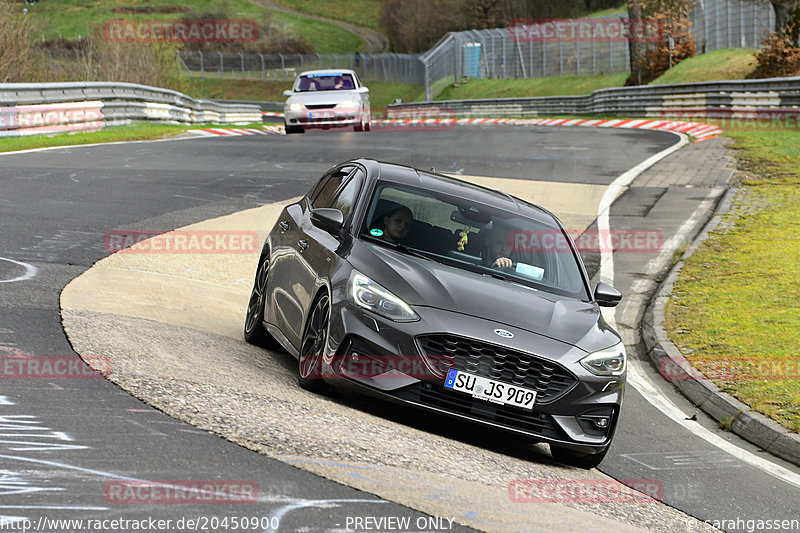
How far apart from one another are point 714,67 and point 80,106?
27.9 meters

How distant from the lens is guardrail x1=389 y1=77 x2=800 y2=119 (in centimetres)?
3209

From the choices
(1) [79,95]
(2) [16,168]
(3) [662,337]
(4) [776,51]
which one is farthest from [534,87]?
(3) [662,337]

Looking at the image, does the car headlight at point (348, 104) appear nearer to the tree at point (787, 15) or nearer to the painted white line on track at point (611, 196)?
the painted white line on track at point (611, 196)

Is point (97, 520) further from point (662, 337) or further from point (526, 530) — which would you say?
point (662, 337)

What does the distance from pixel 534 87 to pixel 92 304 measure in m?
57.4

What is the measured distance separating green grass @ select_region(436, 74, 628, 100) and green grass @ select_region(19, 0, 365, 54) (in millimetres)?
56292

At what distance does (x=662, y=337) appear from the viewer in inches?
438

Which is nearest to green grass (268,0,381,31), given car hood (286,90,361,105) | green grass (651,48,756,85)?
green grass (651,48,756,85)

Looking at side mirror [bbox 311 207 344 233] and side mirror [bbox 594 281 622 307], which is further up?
side mirror [bbox 311 207 344 233]

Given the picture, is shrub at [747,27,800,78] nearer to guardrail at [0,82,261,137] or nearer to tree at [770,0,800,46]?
tree at [770,0,800,46]

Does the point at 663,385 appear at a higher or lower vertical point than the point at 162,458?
lower

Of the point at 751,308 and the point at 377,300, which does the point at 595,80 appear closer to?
the point at 751,308

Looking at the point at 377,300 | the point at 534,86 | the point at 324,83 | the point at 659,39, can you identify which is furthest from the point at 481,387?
the point at 534,86

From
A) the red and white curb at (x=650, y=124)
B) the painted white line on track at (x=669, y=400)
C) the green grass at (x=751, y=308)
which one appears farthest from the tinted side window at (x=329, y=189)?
the red and white curb at (x=650, y=124)
